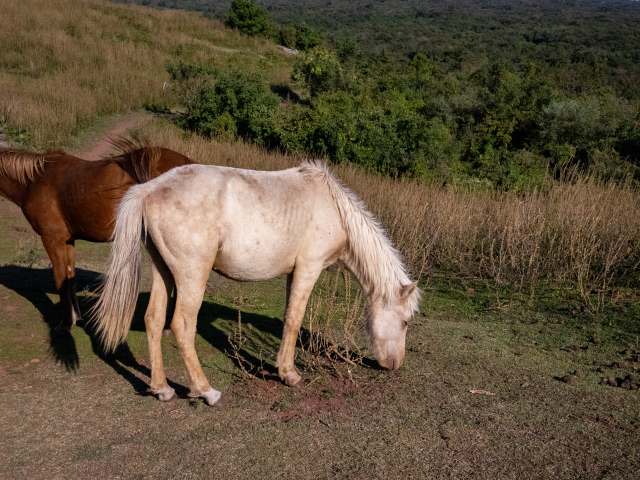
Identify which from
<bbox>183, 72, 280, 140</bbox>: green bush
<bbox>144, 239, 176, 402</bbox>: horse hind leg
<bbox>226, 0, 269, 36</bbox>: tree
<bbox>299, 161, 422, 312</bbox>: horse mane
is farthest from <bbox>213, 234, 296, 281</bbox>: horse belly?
<bbox>226, 0, 269, 36</bbox>: tree

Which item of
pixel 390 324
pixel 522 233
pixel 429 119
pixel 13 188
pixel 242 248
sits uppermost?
pixel 242 248

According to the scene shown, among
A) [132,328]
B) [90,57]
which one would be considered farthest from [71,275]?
[90,57]

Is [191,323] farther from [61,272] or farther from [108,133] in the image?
[108,133]

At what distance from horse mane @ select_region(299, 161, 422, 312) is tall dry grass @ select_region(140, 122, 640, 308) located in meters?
2.52

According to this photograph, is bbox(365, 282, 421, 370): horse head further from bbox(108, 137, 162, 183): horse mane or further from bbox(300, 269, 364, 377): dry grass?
bbox(108, 137, 162, 183): horse mane

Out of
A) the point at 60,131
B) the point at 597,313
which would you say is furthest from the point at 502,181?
the point at 60,131

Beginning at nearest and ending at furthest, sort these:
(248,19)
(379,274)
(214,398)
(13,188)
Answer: (214,398)
(379,274)
(13,188)
(248,19)

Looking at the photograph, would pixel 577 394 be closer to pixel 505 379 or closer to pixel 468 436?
pixel 505 379

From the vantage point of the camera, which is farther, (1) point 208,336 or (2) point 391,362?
(1) point 208,336

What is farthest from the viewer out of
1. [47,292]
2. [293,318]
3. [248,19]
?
[248,19]

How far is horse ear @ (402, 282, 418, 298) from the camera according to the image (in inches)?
172

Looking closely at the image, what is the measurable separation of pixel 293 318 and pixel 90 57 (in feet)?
66.2

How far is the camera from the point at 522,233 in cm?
793

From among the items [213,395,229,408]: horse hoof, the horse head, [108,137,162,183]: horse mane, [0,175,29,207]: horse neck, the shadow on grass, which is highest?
[108,137,162,183]: horse mane
